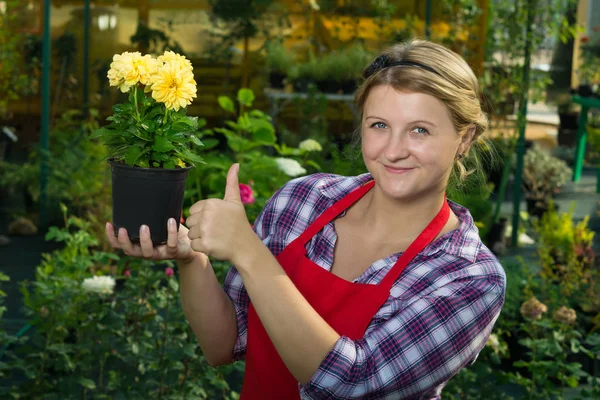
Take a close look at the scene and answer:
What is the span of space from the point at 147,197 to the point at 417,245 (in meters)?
0.46

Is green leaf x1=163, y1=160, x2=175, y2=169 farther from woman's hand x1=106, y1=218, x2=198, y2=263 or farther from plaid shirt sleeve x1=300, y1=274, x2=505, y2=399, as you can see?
plaid shirt sleeve x1=300, y1=274, x2=505, y2=399

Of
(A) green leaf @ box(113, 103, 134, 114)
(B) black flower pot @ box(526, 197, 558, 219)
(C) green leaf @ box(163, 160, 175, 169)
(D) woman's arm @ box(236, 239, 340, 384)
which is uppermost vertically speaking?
(A) green leaf @ box(113, 103, 134, 114)

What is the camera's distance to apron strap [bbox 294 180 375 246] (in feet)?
5.41

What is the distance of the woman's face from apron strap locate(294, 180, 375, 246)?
0.52 feet

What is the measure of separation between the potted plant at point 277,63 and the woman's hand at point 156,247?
5555 millimetres

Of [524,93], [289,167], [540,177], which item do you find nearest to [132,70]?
[289,167]

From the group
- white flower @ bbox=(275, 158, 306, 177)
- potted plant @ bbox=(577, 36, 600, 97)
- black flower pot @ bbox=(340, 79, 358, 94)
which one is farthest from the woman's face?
potted plant @ bbox=(577, 36, 600, 97)

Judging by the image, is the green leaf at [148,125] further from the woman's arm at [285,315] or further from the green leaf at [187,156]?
the woman's arm at [285,315]

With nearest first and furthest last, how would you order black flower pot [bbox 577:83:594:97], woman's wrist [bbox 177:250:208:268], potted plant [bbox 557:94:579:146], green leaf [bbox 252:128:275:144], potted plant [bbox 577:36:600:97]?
1. woman's wrist [bbox 177:250:208:268]
2. green leaf [bbox 252:128:275:144]
3. black flower pot [bbox 577:83:594:97]
4. potted plant [bbox 577:36:600:97]
5. potted plant [bbox 557:94:579:146]

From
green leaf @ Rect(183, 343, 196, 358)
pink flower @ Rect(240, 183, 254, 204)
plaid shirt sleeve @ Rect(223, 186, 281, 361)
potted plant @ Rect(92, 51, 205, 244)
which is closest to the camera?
potted plant @ Rect(92, 51, 205, 244)

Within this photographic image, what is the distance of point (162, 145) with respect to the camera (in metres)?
1.47

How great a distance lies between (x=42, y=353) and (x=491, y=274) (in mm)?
1578

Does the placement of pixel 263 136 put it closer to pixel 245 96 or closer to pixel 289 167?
pixel 245 96

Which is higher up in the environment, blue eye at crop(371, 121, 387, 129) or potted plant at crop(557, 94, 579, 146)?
blue eye at crop(371, 121, 387, 129)
